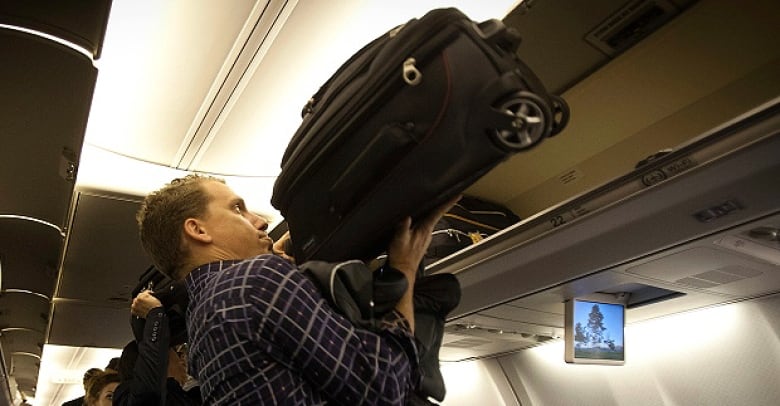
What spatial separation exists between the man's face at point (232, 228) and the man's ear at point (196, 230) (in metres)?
0.01

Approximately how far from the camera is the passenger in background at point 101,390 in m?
4.65

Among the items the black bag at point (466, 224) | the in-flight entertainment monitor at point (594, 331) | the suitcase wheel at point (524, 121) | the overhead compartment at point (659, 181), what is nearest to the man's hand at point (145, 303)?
the black bag at point (466, 224)

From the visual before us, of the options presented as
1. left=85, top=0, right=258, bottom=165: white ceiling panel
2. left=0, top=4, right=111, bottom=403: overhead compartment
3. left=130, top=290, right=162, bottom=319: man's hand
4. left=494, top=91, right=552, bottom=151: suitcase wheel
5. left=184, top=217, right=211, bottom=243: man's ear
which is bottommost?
left=130, top=290, right=162, bottom=319: man's hand

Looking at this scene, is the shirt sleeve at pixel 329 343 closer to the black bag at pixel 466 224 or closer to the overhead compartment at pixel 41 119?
the overhead compartment at pixel 41 119

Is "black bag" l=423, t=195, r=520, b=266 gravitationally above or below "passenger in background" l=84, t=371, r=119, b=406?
above

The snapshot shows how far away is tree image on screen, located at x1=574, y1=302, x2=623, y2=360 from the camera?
14.1 ft

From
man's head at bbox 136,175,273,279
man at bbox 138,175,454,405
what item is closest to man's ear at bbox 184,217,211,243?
man's head at bbox 136,175,273,279

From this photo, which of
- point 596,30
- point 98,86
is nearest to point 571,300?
point 596,30

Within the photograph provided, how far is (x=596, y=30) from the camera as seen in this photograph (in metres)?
2.47

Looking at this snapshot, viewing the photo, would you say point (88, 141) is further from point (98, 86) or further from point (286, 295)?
point (286, 295)

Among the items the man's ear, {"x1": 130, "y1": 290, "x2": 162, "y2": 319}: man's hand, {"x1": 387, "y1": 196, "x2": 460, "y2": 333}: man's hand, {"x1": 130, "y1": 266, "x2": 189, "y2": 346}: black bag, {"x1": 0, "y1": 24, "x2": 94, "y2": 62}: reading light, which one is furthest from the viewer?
{"x1": 130, "y1": 290, "x2": 162, "y2": 319}: man's hand

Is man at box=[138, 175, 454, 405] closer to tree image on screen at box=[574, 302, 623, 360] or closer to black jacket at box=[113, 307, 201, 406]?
black jacket at box=[113, 307, 201, 406]

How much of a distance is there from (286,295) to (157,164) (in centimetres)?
272

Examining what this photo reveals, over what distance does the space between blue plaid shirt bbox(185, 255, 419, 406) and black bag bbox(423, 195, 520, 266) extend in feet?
7.30
